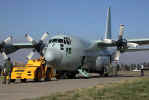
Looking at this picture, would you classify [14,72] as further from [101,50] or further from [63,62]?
[101,50]

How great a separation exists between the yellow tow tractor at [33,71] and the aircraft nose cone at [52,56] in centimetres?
64

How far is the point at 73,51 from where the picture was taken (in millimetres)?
23250

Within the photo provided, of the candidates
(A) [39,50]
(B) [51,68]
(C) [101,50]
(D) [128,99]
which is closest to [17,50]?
(A) [39,50]

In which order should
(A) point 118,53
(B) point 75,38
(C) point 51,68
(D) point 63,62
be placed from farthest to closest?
(A) point 118,53 → (B) point 75,38 → (D) point 63,62 → (C) point 51,68

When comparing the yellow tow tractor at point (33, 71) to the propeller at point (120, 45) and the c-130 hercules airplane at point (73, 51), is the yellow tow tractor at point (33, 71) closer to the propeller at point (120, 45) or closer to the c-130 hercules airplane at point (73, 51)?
the c-130 hercules airplane at point (73, 51)

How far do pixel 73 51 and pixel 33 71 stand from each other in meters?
5.53

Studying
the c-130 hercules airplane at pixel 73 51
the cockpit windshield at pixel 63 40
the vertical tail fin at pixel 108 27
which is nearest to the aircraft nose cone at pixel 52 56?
the c-130 hercules airplane at pixel 73 51

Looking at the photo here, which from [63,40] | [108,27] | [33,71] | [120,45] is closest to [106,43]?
[120,45]

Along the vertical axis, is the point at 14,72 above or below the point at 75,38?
below

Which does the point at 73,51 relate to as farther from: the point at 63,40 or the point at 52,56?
the point at 52,56

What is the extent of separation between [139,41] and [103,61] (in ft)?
15.7

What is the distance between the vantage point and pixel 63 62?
2239 cm

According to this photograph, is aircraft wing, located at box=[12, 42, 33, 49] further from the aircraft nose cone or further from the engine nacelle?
the aircraft nose cone

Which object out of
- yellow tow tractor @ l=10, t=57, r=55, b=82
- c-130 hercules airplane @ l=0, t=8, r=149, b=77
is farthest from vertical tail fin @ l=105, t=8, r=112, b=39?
yellow tow tractor @ l=10, t=57, r=55, b=82
